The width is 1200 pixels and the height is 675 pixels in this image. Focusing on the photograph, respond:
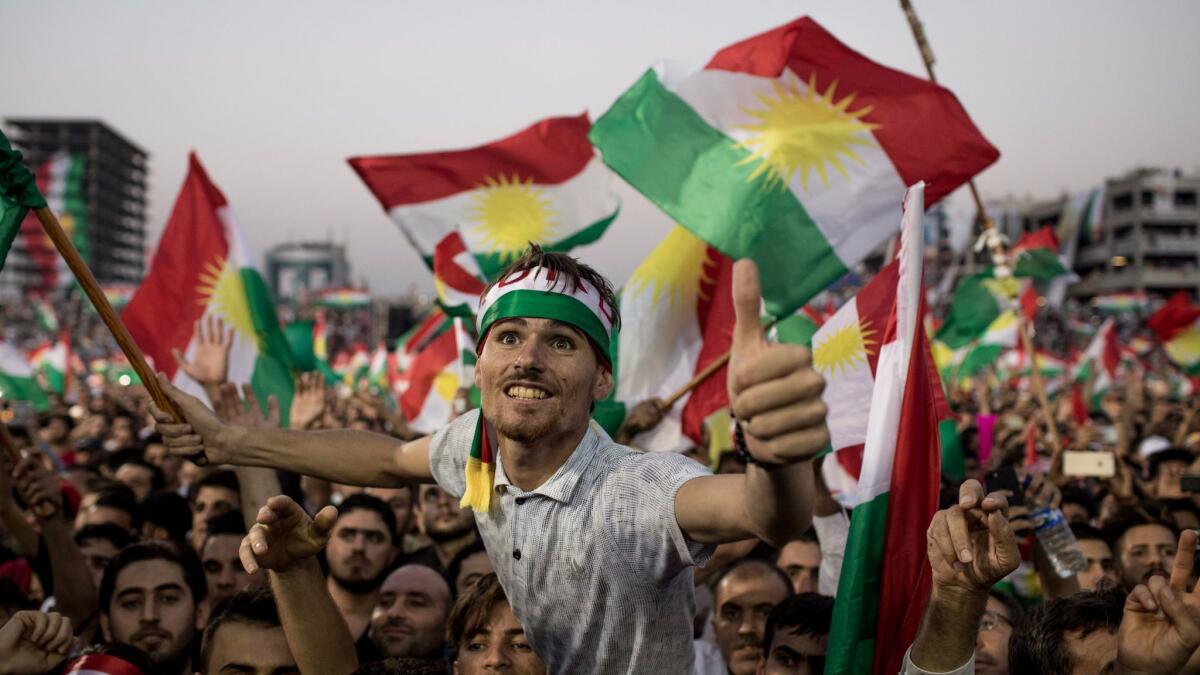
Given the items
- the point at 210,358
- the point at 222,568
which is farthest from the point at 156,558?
the point at 210,358

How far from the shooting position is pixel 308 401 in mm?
5035

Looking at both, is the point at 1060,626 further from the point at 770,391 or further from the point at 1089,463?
the point at 1089,463

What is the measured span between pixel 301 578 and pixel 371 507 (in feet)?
8.72

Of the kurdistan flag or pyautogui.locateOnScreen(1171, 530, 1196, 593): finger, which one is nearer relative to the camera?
pyautogui.locateOnScreen(1171, 530, 1196, 593): finger

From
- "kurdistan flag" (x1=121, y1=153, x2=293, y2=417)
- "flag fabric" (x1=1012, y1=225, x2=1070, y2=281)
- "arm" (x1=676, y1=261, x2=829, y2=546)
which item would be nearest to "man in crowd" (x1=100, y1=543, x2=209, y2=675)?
"kurdistan flag" (x1=121, y1=153, x2=293, y2=417)

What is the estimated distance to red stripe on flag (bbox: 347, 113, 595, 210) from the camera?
24.5 feet

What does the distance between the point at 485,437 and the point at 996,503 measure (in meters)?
1.26

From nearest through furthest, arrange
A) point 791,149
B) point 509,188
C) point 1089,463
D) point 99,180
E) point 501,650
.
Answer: point 501,650
point 791,149
point 1089,463
point 509,188
point 99,180

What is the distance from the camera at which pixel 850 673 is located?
9.02 ft

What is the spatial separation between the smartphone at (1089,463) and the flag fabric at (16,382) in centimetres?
1149

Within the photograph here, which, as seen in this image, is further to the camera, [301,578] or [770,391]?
[301,578]

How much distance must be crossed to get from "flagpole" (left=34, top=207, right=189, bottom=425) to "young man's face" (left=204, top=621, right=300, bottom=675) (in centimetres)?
71

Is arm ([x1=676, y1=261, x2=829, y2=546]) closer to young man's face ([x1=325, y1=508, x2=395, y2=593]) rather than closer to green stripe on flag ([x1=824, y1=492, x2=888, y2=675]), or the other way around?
green stripe on flag ([x1=824, y1=492, x2=888, y2=675])

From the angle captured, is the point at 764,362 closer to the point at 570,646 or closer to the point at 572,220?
the point at 570,646
